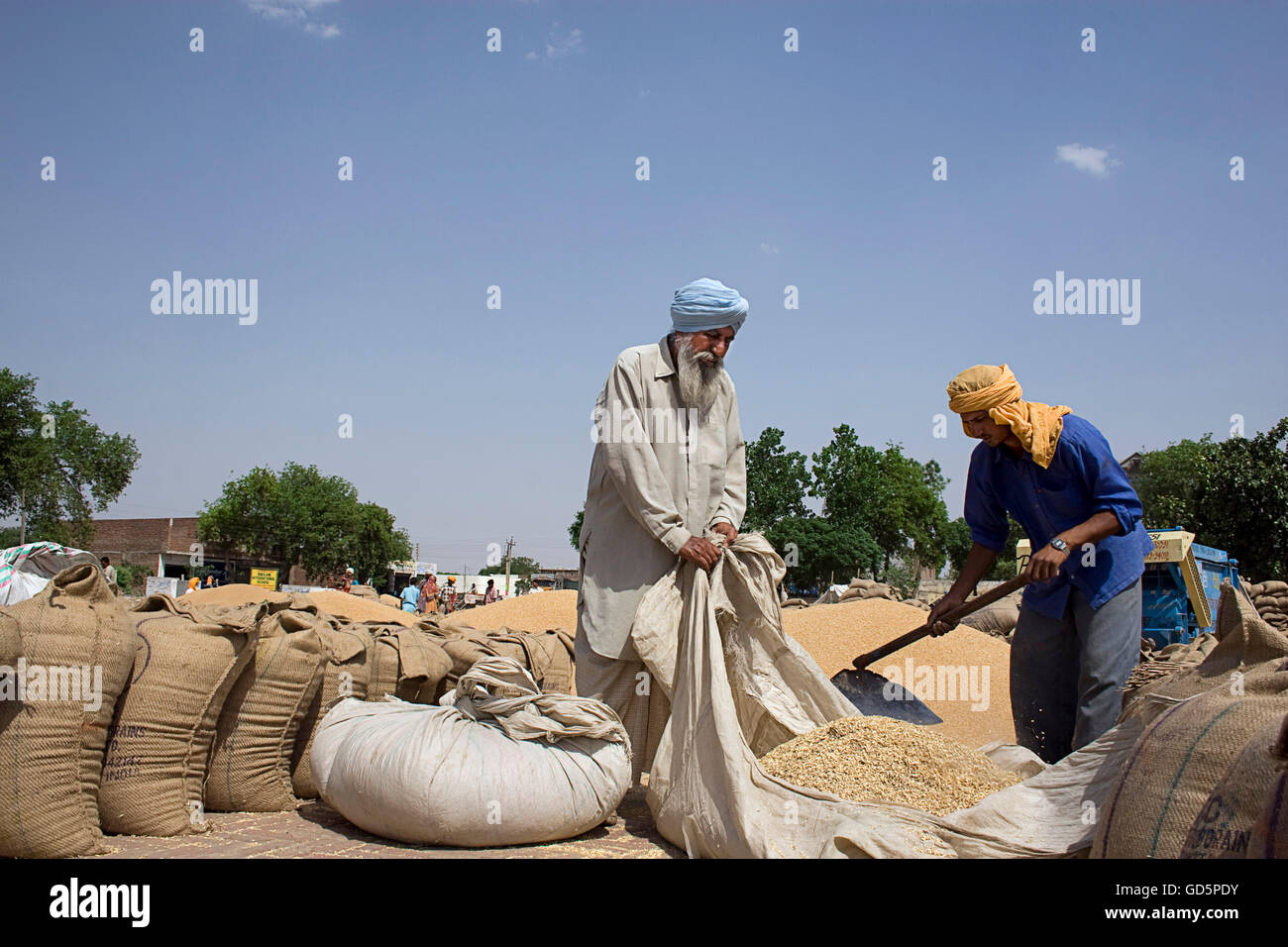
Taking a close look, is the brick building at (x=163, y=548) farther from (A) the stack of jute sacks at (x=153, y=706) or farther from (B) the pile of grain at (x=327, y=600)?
(A) the stack of jute sacks at (x=153, y=706)

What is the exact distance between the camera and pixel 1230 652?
2213 millimetres

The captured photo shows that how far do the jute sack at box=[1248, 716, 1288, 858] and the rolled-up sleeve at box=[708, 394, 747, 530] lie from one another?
2.29 m

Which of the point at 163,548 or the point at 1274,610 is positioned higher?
the point at 1274,610

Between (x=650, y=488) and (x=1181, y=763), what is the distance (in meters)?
1.97

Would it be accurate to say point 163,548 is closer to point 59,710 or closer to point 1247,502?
point 1247,502

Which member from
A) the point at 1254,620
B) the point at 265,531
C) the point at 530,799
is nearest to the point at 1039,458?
the point at 1254,620

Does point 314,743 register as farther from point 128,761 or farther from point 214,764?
point 128,761

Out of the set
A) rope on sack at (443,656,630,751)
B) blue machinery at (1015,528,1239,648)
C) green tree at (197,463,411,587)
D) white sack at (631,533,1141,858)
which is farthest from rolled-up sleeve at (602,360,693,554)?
green tree at (197,463,411,587)

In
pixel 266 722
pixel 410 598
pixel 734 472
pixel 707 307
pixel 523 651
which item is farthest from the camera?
pixel 410 598

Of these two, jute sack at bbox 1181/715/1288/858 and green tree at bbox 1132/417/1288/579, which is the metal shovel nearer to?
jute sack at bbox 1181/715/1288/858

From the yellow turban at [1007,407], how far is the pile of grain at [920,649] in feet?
6.07

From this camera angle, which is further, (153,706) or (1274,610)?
(1274,610)

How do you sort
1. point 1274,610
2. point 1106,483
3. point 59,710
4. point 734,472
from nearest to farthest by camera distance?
point 59,710 < point 1106,483 < point 734,472 < point 1274,610

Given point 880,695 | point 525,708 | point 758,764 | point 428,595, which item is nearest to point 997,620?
point 880,695
